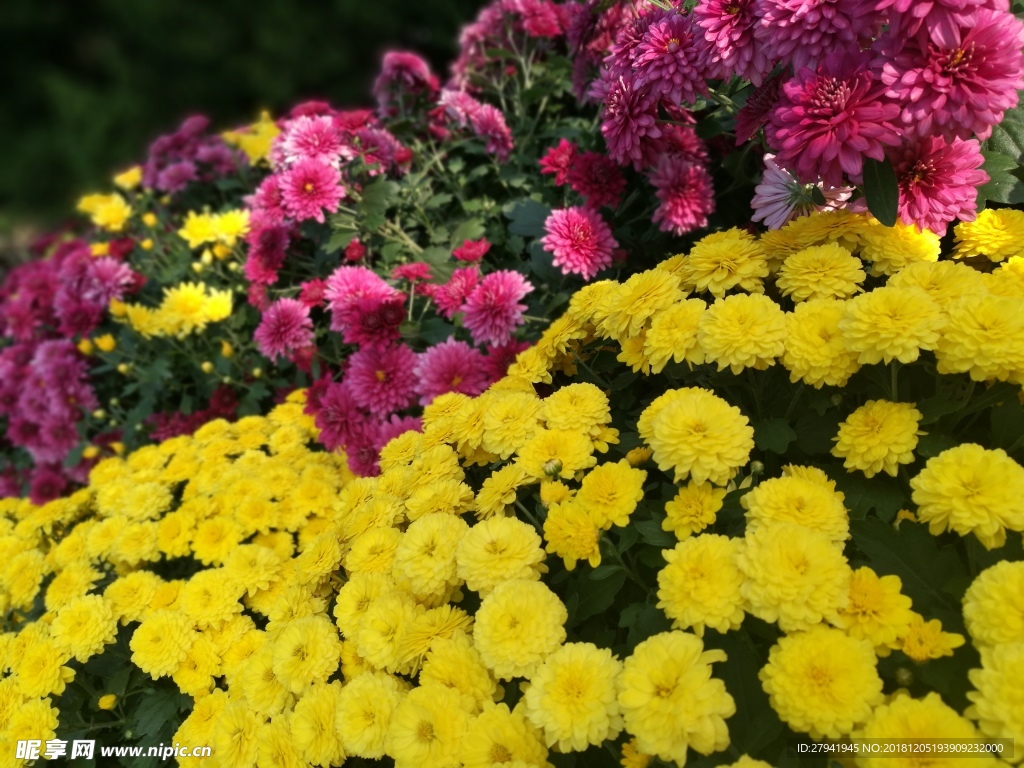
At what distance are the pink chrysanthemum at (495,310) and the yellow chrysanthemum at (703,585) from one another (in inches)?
39.8

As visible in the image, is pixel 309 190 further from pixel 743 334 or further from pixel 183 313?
pixel 743 334

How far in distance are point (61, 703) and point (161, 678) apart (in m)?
0.24

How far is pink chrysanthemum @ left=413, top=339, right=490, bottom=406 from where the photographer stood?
199 centimetres

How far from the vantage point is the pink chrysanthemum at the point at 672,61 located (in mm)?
1560

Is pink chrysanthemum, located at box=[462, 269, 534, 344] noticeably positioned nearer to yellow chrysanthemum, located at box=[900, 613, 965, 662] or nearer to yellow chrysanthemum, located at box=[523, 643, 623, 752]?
yellow chrysanthemum, located at box=[523, 643, 623, 752]

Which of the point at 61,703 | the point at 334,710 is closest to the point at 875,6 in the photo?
the point at 334,710

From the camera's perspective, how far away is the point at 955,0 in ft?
3.88

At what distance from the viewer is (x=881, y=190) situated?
1376 mm

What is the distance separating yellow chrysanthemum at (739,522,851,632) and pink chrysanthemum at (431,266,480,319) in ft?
4.17

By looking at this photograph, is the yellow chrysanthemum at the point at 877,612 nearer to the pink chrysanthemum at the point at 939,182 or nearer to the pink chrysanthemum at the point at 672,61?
the pink chrysanthemum at the point at 939,182

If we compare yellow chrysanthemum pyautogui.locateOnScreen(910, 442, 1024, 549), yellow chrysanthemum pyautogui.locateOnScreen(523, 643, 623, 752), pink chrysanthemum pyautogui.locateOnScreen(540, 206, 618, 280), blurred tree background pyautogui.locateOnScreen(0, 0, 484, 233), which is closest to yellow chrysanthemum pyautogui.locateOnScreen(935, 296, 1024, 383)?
yellow chrysanthemum pyautogui.locateOnScreen(910, 442, 1024, 549)

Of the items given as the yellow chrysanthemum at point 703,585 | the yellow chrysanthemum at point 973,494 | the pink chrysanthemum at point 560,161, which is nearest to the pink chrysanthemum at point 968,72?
the yellow chrysanthemum at point 973,494

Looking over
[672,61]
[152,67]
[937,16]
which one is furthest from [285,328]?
[152,67]

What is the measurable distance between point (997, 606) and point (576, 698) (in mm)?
536
